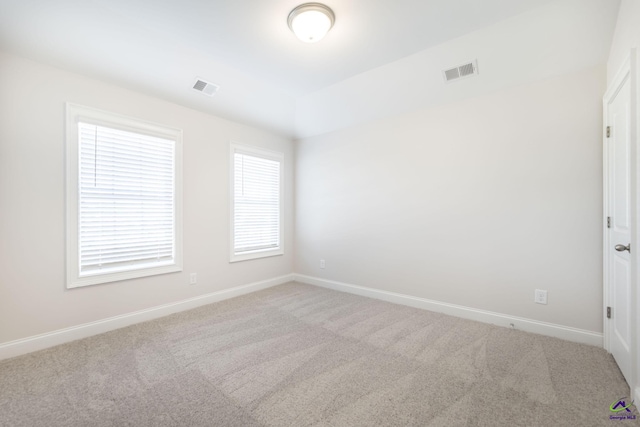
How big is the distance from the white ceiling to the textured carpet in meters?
2.57

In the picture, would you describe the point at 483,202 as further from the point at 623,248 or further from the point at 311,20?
the point at 311,20

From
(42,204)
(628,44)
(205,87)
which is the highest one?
(205,87)

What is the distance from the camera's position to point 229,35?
99.7 inches

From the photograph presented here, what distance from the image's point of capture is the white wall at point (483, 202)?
2570 mm

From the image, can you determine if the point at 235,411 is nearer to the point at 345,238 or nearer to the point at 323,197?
the point at 345,238

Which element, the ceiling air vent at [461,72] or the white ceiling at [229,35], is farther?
the ceiling air vent at [461,72]

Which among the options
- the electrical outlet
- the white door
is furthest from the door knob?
the electrical outlet

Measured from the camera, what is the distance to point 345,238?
425 centimetres

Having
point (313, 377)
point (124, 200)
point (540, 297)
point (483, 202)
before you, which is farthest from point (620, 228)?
point (124, 200)

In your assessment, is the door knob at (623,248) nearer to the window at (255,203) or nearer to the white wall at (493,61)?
the white wall at (493,61)

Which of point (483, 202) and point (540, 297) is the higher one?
point (483, 202)

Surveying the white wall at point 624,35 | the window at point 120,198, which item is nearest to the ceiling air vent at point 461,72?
the white wall at point 624,35

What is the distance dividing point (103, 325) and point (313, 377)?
2216mm

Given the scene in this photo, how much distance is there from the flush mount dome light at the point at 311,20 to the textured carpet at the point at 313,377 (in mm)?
2661
